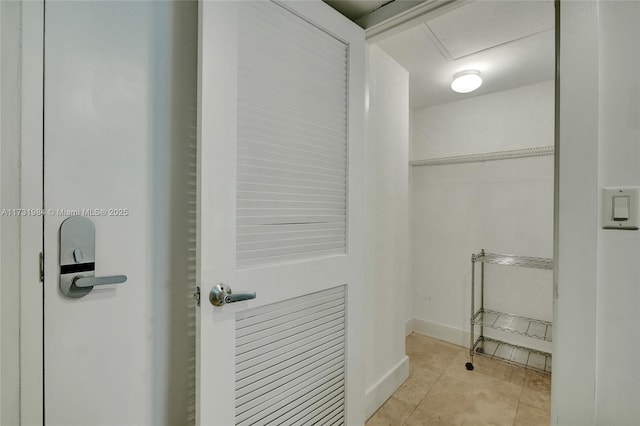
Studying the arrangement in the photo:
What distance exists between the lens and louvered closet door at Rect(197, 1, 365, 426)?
0.94 meters

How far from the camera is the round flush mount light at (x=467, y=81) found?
7.08ft

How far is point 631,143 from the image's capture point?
88cm

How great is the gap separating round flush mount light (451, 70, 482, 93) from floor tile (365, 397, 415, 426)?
2.32 m

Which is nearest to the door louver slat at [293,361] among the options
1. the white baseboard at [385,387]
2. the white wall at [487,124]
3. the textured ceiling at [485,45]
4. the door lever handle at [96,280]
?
the door lever handle at [96,280]

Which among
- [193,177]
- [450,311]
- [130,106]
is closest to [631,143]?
[193,177]

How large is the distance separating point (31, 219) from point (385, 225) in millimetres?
1728

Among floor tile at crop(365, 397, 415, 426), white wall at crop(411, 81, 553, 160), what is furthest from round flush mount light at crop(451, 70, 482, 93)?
floor tile at crop(365, 397, 415, 426)

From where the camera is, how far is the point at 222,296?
940mm

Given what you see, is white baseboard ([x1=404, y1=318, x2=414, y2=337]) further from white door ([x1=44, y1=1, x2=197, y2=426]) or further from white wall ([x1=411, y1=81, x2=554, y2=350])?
white door ([x1=44, y1=1, x2=197, y2=426])

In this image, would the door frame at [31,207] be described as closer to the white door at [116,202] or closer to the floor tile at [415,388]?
the white door at [116,202]

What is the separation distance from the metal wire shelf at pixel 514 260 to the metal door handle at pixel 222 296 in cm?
220

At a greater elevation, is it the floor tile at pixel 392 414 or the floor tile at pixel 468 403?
the floor tile at pixel 468 403

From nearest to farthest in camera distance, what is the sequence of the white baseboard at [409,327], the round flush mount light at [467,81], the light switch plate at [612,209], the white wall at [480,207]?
the light switch plate at [612,209] < the round flush mount light at [467,81] < the white wall at [480,207] < the white baseboard at [409,327]

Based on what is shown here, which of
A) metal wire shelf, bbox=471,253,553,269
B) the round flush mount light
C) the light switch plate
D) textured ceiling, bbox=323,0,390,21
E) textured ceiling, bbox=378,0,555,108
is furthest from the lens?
metal wire shelf, bbox=471,253,553,269
